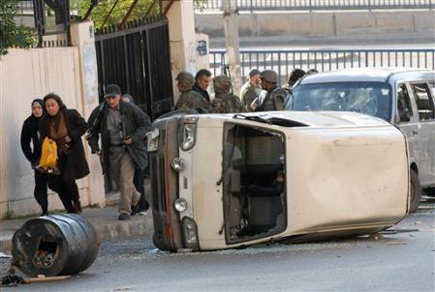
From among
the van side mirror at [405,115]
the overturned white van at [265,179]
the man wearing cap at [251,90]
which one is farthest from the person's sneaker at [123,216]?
the man wearing cap at [251,90]

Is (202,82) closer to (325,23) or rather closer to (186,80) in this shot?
(186,80)

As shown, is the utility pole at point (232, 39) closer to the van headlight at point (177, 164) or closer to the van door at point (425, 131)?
the van door at point (425, 131)

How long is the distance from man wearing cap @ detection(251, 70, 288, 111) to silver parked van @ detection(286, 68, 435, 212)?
2.31ft

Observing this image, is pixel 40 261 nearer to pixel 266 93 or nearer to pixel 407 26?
pixel 266 93

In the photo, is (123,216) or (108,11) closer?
(123,216)

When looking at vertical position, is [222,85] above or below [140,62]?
below

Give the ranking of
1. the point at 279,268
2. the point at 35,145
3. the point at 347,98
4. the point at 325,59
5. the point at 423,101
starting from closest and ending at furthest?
the point at 279,268
the point at 35,145
the point at 347,98
the point at 423,101
the point at 325,59

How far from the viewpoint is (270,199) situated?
13305mm

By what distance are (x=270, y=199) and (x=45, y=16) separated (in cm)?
587

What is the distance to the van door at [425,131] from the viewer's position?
1731 cm

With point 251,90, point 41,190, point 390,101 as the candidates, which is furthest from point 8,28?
point 251,90

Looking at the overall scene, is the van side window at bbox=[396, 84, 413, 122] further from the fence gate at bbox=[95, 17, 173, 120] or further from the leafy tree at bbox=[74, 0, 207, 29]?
the leafy tree at bbox=[74, 0, 207, 29]

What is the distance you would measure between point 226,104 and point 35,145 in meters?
2.86

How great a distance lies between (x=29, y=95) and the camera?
1717cm
